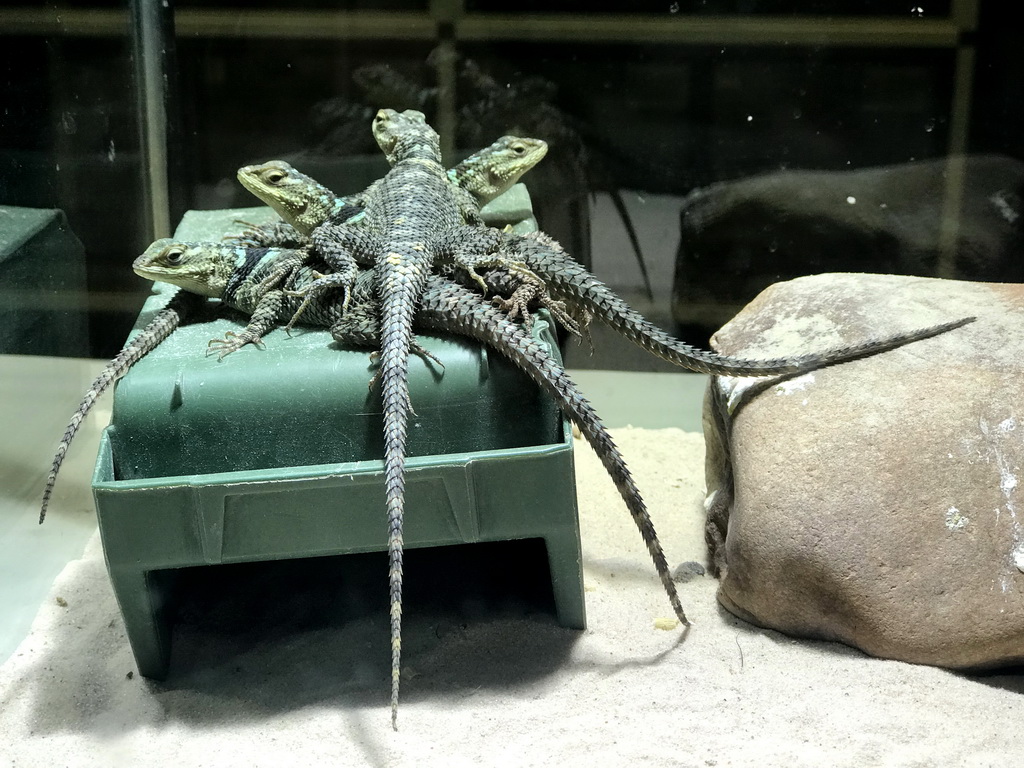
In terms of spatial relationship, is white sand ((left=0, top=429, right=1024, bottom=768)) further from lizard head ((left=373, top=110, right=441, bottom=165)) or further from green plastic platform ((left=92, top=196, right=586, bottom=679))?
lizard head ((left=373, top=110, right=441, bottom=165))

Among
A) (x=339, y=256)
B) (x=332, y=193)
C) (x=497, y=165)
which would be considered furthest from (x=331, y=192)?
(x=339, y=256)

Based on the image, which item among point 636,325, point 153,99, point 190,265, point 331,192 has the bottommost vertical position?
point 636,325

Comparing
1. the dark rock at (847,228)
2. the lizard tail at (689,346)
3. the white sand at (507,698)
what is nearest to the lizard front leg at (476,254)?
the lizard tail at (689,346)

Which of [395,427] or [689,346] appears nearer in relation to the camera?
[395,427]

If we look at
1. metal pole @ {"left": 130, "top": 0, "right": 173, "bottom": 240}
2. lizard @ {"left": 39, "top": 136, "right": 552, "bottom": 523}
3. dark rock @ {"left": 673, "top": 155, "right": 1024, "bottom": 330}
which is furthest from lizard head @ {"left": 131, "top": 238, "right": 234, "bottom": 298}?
dark rock @ {"left": 673, "top": 155, "right": 1024, "bottom": 330}

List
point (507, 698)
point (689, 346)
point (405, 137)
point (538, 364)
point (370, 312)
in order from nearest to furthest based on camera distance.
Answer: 1. point (538, 364)
2. point (507, 698)
3. point (370, 312)
4. point (689, 346)
5. point (405, 137)

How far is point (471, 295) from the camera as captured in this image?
2766mm

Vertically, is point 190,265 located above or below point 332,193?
below

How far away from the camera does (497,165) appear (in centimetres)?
368

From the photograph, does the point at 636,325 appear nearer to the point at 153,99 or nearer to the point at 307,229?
the point at 307,229

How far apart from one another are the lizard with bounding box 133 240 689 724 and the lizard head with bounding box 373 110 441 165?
69cm

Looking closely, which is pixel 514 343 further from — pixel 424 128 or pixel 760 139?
pixel 760 139

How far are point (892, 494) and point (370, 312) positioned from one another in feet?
4.68

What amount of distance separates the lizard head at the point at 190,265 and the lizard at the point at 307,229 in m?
0.11
